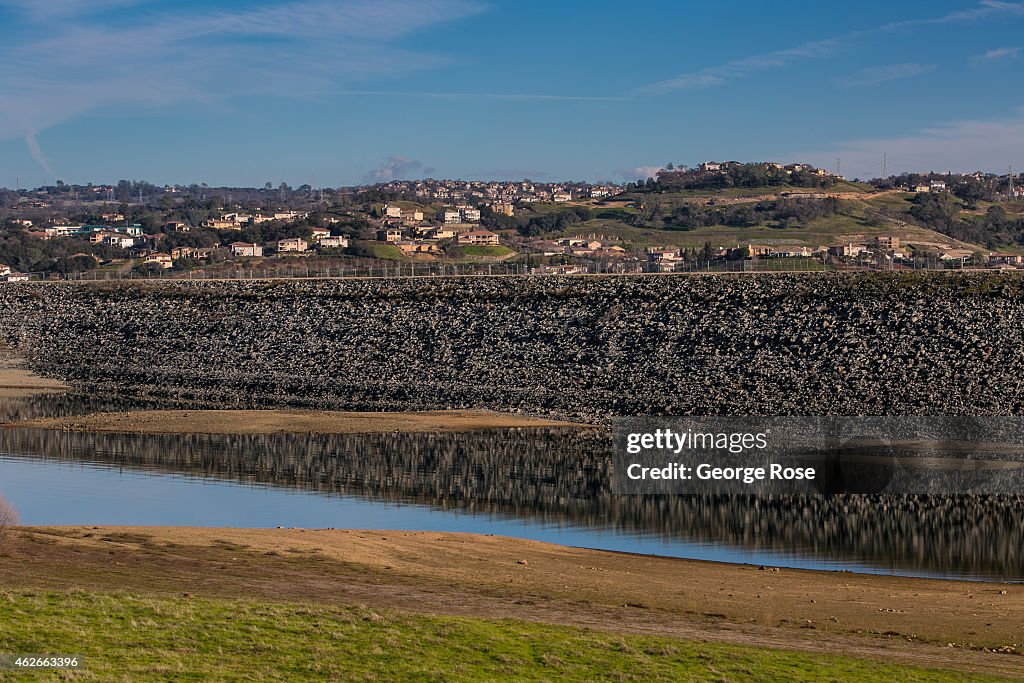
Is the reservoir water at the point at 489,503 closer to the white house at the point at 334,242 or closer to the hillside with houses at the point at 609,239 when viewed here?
the hillside with houses at the point at 609,239

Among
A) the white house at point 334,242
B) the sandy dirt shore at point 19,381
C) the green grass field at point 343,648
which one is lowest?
the sandy dirt shore at point 19,381

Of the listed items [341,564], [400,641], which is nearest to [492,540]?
[341,564]

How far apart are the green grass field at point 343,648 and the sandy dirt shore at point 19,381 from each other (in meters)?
46.5

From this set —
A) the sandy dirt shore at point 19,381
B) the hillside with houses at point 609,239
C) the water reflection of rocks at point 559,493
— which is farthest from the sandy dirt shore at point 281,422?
the hillside with houses at point 609,239

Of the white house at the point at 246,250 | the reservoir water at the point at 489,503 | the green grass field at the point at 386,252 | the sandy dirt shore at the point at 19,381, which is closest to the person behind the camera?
the reservoir water at the point at 489,503

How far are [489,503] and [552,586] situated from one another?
395 inches

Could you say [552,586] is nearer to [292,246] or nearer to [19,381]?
[19,381]

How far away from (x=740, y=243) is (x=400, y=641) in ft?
419

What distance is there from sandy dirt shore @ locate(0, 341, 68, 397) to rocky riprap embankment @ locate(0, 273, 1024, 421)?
1199 millimetres

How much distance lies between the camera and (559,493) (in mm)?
36312

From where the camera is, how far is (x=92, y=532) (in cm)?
2862

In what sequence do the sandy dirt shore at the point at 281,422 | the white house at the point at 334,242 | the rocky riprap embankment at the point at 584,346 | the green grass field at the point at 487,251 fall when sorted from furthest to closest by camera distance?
the white house at the point at 334,242
the green grass field at the point at 487,251
the rocky riprap embankment at the point at 584,346
the sandy dirt shore at the point at 281,422

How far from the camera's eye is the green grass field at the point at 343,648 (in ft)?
55.6

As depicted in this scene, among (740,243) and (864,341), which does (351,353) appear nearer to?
(864,341)
